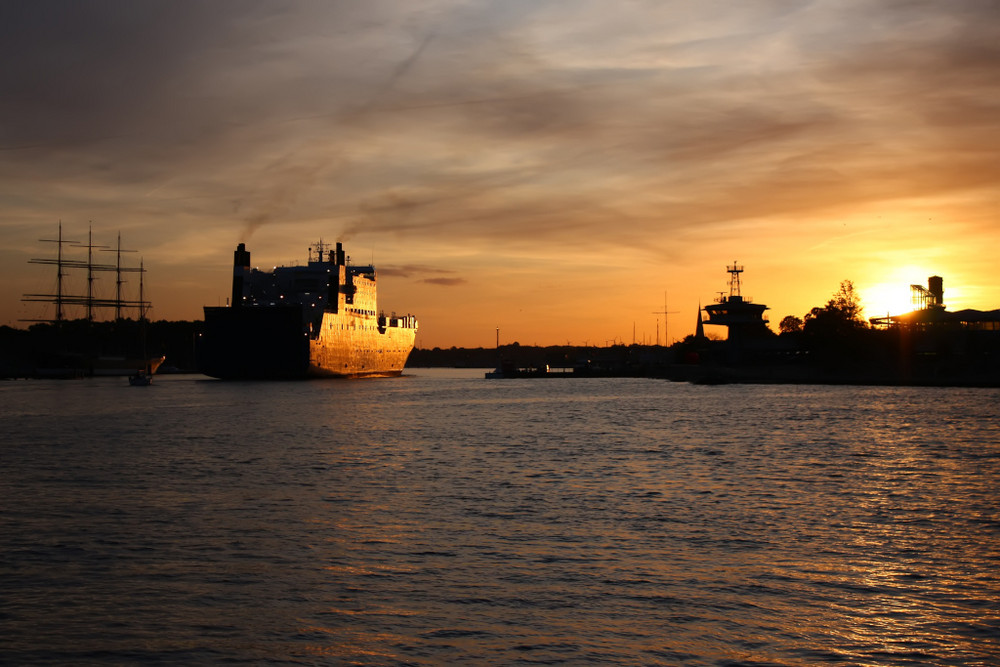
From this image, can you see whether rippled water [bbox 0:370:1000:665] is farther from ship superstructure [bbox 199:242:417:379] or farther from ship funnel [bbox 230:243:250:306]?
ship funnel [bbox 230:243:250:306]

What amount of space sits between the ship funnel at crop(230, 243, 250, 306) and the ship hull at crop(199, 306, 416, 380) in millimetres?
9377

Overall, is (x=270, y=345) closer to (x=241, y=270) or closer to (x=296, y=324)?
(x=296, y=324)

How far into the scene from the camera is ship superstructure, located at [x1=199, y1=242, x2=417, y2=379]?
108750 millimetres

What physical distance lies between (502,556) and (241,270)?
11134 cm

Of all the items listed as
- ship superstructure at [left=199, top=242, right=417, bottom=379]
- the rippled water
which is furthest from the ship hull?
the rippled water

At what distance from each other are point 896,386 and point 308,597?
113 m

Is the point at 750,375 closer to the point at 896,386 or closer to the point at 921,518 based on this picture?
the point at 896,386

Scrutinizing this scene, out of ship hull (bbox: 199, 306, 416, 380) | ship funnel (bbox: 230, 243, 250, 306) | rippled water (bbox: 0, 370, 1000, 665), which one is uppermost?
ship funnel (bbox: 230, 243, 250, 306)

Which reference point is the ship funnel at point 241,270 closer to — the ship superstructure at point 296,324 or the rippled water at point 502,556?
the ship superstructure at point 296,324

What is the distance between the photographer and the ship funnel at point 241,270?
4707 inches

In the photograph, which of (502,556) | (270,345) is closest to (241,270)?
(270,345)

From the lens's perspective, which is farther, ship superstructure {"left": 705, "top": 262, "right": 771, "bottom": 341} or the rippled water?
ship superstructure {"left": 705, "top": 262, "right": 771, "bottom": 341}

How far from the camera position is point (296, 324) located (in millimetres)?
108562

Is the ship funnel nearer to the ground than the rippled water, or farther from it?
farther from it
